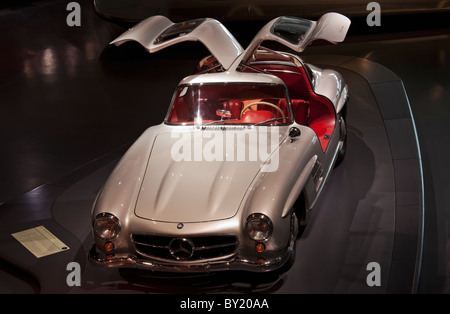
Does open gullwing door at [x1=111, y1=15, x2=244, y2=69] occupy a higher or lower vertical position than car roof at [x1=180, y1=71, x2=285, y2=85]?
higher

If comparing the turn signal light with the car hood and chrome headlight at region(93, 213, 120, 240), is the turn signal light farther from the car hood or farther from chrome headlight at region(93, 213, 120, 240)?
the car hood

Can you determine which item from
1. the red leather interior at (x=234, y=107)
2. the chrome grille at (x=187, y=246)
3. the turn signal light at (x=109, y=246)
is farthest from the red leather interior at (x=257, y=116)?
the turn signal light at (x=109, y=246)

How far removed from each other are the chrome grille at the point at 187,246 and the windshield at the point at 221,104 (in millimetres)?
1458

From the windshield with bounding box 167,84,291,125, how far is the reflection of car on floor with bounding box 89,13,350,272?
0.01 meters

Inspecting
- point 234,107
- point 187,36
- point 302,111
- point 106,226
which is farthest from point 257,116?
point 106,226

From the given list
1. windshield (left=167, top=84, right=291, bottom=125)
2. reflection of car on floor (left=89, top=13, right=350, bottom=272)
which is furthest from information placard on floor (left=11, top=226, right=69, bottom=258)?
windshield (left=167, top=84, right=291, bottom=125)

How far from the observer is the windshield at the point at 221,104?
516cm

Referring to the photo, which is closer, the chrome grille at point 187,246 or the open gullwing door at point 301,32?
the chrome grille at point 187,246

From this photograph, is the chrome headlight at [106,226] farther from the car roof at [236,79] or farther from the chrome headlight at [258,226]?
the car roof at [236,79]

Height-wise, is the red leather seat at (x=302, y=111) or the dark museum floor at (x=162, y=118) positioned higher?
the red leather seat at (x=302, y=111)

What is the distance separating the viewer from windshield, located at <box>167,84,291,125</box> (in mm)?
5156

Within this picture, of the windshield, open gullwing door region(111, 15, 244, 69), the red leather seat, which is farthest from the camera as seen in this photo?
the red leather seat
